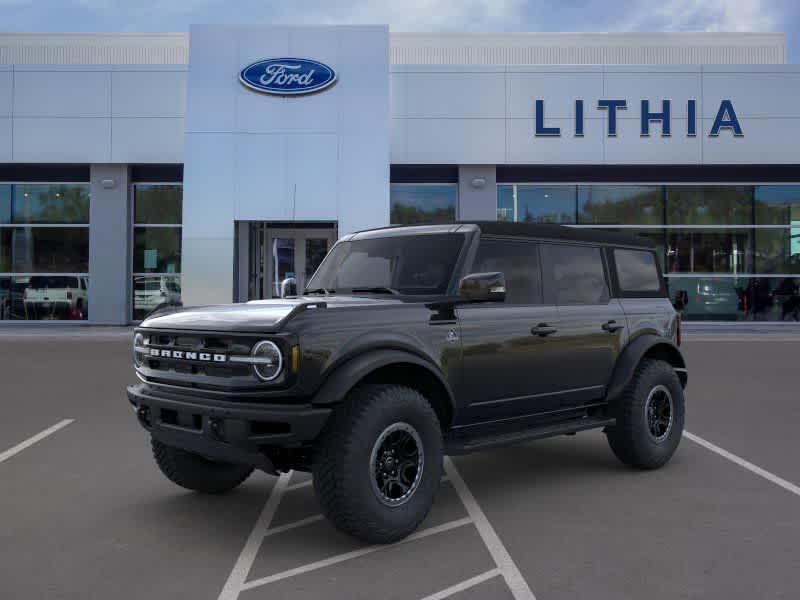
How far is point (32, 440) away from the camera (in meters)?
7.36

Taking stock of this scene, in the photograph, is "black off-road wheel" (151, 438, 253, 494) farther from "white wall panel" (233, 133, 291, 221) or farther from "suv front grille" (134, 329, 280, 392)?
"white wall panel" (233, 133, 291, 221)

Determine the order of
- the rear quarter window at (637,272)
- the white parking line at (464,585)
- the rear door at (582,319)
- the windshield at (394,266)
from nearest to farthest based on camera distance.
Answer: the white parking line at (464,585) → the windshield at (394,266) → the rear door at (582,319) → the rear quarter window at (637,272)

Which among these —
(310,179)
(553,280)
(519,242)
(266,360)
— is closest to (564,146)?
(310,179)

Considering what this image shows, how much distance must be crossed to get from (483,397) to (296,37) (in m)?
18.2

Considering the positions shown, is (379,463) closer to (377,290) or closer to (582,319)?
(377,290)

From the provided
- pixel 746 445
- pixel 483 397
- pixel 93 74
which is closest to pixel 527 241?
pixel 483 397

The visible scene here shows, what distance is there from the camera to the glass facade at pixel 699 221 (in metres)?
22.9

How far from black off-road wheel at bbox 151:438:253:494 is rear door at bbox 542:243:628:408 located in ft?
7.96

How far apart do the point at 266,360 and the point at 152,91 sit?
19.2 meters

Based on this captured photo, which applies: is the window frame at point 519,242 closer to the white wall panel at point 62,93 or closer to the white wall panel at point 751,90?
the white wall panel at point 751,90

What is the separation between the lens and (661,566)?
3990mm

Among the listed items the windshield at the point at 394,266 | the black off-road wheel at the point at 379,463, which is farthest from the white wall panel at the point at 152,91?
the black off-road wheel at the point at 379,463

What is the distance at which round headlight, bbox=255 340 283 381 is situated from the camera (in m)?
4.10

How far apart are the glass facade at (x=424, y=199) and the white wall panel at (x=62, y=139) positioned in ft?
27.0
